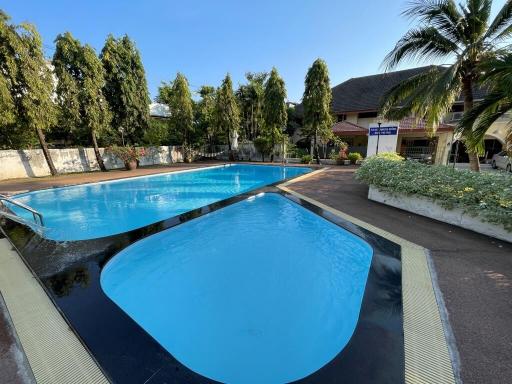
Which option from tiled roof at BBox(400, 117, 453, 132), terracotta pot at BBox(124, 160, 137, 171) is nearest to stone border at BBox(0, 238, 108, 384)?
terracotta pot at BBox(124, 160, 137, 171)

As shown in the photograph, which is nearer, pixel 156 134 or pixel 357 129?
pixel 357 129

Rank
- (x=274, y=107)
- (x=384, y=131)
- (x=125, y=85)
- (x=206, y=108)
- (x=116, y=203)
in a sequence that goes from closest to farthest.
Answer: (x=116, y=203)
(x=384, y=131)
(x=125, y=85)
(x=274, y=107)
(x=206, y=108)

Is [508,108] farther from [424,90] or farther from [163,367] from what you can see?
[163,367]

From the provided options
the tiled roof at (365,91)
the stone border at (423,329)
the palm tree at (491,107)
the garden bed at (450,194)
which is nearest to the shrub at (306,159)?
the tiled roof at (365,91)

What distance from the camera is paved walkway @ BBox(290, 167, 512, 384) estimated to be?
2.06 m

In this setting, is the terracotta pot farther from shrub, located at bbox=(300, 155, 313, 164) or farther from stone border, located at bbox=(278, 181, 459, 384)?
stone border, located at bbox=(278, 181, 459, 384)

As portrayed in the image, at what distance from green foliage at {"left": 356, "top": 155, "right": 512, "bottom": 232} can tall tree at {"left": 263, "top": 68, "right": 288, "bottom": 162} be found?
47.4 ft

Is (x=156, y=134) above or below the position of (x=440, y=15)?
below

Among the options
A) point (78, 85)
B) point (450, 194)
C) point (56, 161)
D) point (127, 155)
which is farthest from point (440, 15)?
point (56, 161)

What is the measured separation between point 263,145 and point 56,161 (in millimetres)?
15393

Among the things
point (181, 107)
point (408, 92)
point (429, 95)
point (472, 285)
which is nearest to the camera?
point (472, 285)

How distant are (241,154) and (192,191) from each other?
14109mm

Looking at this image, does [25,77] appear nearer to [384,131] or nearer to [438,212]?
[438,212]

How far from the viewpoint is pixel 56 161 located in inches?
579
